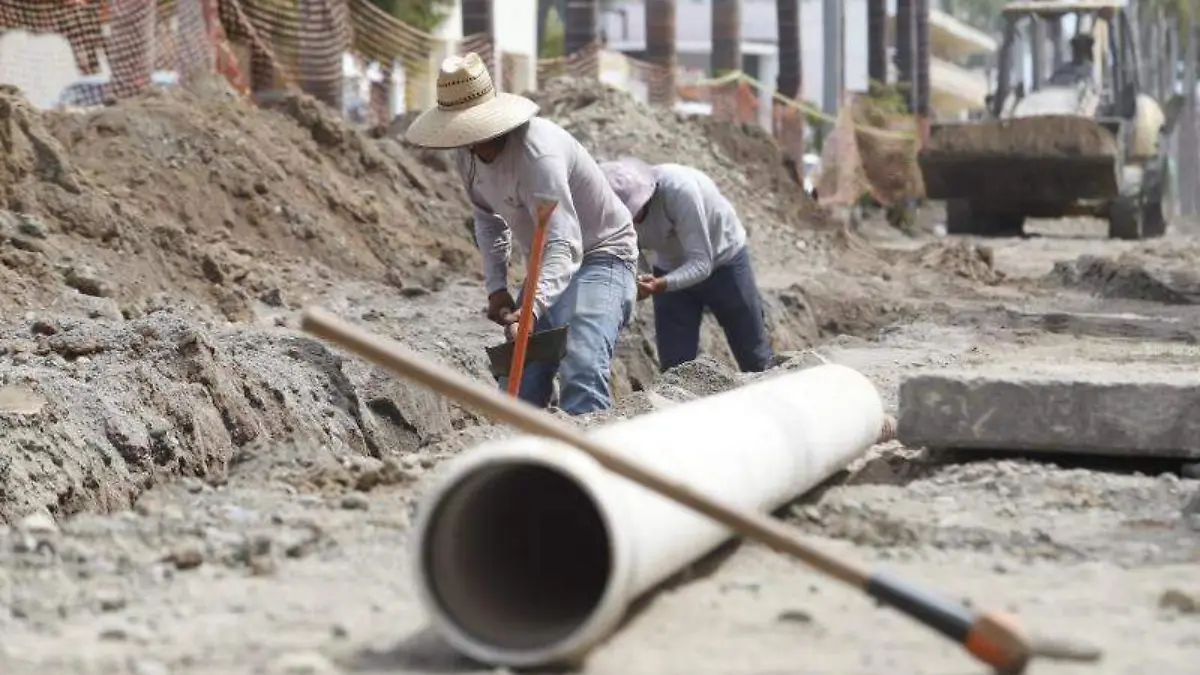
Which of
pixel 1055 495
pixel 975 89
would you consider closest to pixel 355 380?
pixel 1055 495

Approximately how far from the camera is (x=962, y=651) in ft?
14.7

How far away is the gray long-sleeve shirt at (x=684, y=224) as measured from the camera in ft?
31.8

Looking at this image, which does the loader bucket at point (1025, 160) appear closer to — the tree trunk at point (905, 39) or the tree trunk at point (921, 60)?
the tree trunk at point (921, 60)

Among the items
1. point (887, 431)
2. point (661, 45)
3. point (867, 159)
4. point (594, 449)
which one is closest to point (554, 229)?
point (887, 431)

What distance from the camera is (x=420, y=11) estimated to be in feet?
105

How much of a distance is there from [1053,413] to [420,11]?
26041 mm

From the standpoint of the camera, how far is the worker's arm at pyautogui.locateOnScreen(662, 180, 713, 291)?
9711mm

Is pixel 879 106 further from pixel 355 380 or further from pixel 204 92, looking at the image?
pixel 355 380

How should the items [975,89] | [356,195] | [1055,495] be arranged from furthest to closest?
[975,89] → [356,195] → [1055,495]

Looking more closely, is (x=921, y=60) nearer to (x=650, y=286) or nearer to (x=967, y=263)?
(x=967, y=263)

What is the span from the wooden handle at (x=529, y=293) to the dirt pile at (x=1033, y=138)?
17.9 metres

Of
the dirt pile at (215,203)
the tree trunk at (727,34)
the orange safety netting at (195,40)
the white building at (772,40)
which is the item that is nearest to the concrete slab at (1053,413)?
the dirt pile at (215,203)

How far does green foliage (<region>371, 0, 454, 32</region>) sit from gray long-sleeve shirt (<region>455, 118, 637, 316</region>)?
2235 cm

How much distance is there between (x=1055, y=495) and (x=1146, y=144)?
75.4 ft
